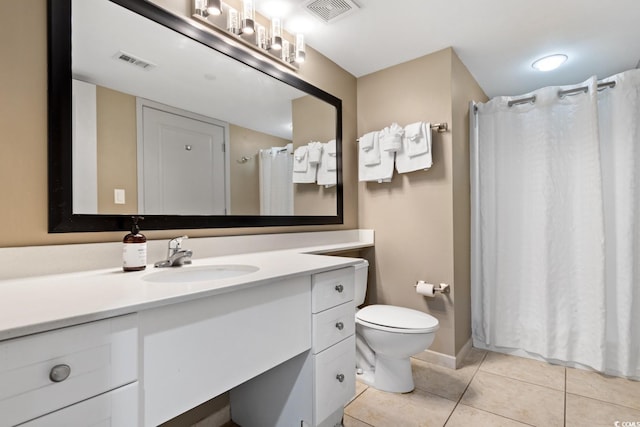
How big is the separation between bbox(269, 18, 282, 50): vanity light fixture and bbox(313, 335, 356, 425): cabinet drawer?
1.60 meters

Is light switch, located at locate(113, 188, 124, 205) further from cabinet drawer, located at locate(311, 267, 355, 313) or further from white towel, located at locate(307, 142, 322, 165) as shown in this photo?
white towel, located at locate(307, 142, 322, 165)

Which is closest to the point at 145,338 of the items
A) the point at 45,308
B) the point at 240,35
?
the point at 45,308

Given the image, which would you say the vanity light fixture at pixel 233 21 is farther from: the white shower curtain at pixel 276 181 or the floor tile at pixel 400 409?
the floor tile at pixel 400 409

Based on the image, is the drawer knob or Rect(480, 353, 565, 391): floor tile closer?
the drawer knob

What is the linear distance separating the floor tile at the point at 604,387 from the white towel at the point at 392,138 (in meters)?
1.78

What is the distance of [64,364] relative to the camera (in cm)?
62

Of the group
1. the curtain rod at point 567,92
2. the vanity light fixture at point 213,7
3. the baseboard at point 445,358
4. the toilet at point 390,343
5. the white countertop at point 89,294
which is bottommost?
the baseboard at point 445,358

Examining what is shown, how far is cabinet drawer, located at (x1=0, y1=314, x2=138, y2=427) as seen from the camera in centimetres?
56

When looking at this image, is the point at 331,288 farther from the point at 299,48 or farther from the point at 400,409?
the point at 299,48

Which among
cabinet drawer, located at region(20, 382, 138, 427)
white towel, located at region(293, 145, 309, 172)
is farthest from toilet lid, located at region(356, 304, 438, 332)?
cabinet drawer, located at region(20, 382, 138, 427)

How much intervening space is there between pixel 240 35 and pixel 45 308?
1.50 metres

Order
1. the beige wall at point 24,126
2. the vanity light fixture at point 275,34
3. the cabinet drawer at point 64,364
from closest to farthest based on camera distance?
the cabinet drawer at point 64,364, the beige wall at point 24,126, the vanity light fixture at point 275,34

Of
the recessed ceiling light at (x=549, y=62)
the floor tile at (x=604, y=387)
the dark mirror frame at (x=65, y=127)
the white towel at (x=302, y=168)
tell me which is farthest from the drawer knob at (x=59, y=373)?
the recessed ceiling light at (x=549, y=62)

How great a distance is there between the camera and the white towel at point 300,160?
2032 mm
